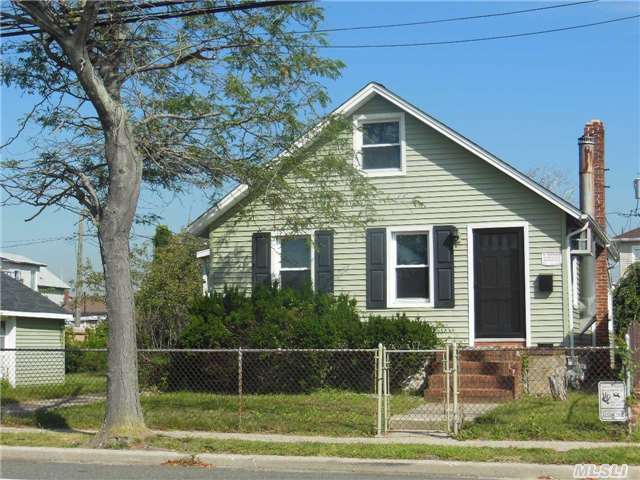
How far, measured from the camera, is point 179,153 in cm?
1320

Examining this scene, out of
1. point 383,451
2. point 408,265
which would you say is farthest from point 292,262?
point 383,451

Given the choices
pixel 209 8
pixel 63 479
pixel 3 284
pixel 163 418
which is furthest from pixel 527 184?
pixel 3 284

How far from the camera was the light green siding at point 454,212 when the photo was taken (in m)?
17.3

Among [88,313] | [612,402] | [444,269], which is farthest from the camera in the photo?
[88,313]

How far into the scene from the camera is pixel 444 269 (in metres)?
17.8

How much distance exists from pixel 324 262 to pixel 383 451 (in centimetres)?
818

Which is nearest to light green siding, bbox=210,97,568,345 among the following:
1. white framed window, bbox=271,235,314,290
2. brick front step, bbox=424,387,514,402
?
white framed window, bbox=271,235,314,290

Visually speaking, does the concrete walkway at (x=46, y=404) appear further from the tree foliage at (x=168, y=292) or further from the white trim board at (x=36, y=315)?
the white trim board at (x=36, y=315)

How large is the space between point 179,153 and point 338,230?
586cm

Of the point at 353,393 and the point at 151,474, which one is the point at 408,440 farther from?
the point at 353,393

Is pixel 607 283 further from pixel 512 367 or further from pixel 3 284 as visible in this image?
pixel 3 284

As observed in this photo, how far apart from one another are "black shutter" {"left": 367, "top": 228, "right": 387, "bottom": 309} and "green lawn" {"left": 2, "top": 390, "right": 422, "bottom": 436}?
269cm

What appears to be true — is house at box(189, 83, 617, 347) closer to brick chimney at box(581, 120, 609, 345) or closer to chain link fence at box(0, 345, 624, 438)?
chain link fence at box(0, 345, 624, 438)

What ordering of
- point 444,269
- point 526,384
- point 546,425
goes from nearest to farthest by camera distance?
point 546,425 < point 526,384 < point 444,269
